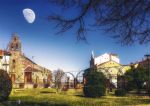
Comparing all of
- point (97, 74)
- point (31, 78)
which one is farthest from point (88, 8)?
point (31, 78)

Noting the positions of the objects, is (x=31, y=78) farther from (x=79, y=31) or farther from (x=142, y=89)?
(x=79, y=31)

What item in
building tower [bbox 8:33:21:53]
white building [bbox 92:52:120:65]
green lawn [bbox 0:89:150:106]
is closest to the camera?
green lawn [bbox 0:89:150:106]

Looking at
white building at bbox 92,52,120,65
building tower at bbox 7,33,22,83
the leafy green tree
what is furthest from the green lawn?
white building at bbox 92,52,120,65

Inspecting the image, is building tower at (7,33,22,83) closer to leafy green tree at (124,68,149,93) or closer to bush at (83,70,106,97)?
leafy green tree at (124,68,149,93)

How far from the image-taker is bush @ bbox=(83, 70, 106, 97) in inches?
1260

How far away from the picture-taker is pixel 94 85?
33.0m

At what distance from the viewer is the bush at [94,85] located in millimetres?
32000

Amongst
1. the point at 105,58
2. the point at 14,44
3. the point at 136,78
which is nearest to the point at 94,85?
the point at 136,78

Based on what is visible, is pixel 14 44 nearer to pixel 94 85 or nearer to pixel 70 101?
pixel 94 85

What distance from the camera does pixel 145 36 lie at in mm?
14094

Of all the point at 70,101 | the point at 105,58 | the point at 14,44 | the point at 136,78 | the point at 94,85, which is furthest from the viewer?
the point at 105,58

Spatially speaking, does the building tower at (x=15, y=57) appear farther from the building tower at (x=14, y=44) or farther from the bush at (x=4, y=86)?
the bush at (x=4, y=86)

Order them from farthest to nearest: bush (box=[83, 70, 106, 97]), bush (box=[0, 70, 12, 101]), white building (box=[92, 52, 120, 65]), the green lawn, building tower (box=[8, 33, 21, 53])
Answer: white building (box=[92, 52, 120, 65])
building tower (box=[8, 33, 21, 53])
bush (box=[83, 70, 106, 97])
bush (box=[0, 70, 12, 101])
the green lawn

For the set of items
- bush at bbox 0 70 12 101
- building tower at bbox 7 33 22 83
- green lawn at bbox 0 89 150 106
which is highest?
building tower at bbox 7 33 22 83
